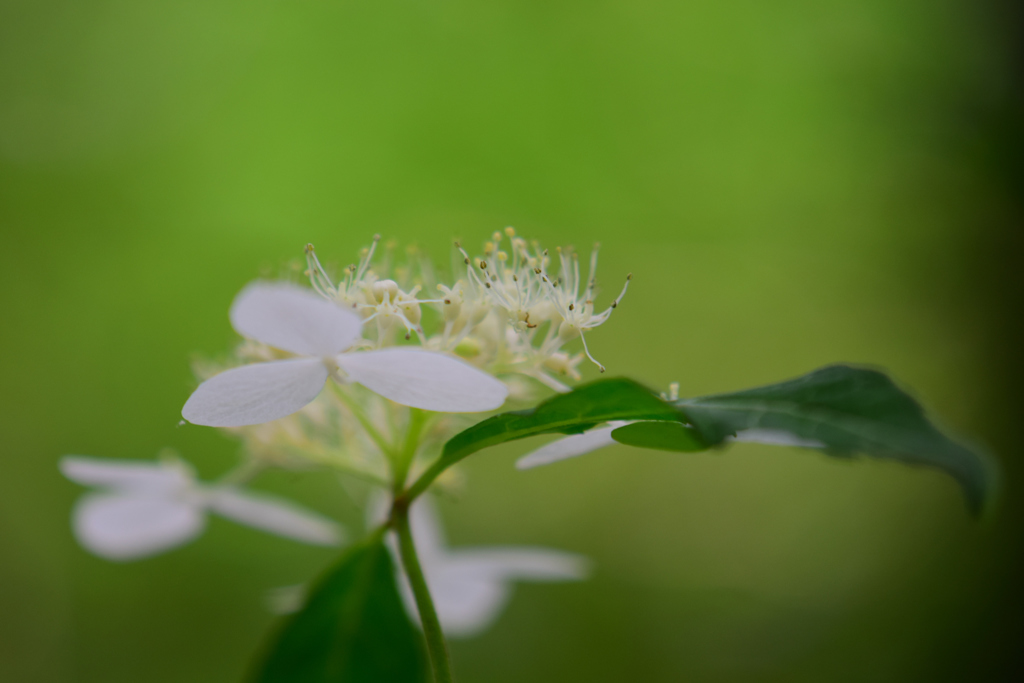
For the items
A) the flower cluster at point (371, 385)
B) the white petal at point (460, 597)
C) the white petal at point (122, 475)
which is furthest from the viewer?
the white petal at point (460, 597)

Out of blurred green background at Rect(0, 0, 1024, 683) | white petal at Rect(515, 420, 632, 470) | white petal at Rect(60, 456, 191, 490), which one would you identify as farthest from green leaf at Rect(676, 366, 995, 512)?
blurred green background at Rect(0, 0, 1024, 683)

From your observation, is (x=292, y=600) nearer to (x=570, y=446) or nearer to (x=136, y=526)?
(x=136, y=526)

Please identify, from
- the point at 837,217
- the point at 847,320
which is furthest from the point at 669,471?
the point at 837,217

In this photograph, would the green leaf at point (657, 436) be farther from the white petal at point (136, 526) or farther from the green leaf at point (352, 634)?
the white petal at point (136, 526)

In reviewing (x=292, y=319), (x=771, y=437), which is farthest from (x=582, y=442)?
(x=292, y=319)

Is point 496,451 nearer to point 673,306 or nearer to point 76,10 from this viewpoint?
point 673,306

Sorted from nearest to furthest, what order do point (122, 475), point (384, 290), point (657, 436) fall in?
1. point (657, 436)
2. point (384, 290)
3. point (122, 475)

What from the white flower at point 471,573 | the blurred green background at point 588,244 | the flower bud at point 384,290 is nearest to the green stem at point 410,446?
the flower bud at point 384,290
